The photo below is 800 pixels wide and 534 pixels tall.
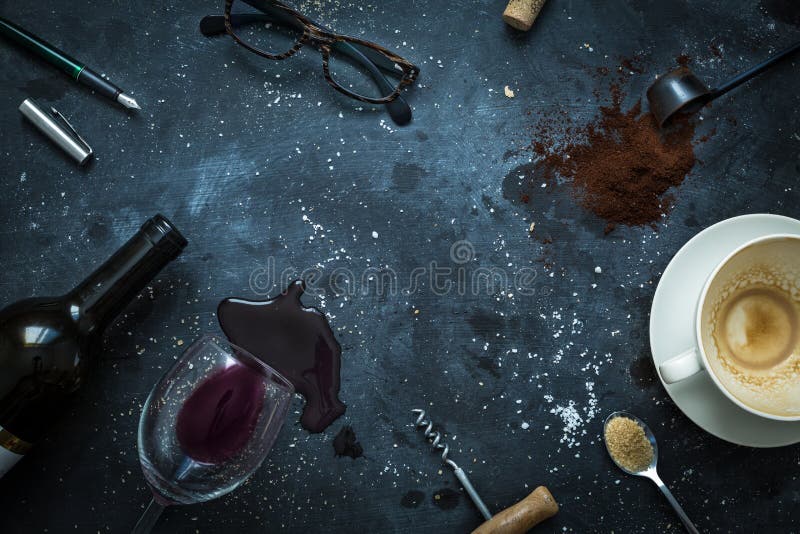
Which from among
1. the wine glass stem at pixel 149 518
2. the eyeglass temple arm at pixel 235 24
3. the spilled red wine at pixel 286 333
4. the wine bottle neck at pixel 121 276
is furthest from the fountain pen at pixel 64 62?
the wine glass stem at pixel 149 518

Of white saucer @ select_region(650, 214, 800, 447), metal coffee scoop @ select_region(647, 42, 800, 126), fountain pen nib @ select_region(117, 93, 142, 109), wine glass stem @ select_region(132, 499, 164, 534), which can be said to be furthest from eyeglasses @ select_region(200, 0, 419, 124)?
wine glass stem @ select_region(132, 499, 164, 534)

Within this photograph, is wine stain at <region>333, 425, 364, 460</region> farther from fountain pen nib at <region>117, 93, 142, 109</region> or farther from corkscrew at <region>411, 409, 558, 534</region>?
→ fountain pen nib at <region>117, 93, 142, 109</region>

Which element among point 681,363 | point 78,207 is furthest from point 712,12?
point 78,207

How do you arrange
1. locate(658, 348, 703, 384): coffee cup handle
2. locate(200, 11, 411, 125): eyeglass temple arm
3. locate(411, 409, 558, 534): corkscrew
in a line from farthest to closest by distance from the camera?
locate(200, 11, 411, 125): eyeglass temple arm, locate(411, 409, 558, 534): corkscrew, locate(658, 348, 703, 384): coffee cup handle

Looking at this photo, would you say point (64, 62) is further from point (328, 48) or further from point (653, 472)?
point (653, 472)

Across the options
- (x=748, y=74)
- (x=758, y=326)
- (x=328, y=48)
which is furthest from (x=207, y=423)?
(x=748, y=74)

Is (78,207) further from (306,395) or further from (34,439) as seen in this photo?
(306,395)
